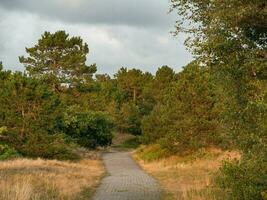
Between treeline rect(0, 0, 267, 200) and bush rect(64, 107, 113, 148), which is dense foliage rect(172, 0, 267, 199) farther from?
bush rect(64, 107, 113, 148)

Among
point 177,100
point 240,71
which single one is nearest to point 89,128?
point 177,100

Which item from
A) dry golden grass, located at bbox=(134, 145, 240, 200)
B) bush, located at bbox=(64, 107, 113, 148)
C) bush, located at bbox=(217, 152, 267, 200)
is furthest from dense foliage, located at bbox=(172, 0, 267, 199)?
bush, located at bbox=(64, 107, 113, 148)

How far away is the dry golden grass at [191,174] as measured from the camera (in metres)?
17.3

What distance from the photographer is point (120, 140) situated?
323 ft

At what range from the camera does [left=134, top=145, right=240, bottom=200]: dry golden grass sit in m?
17.3

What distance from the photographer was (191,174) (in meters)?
28.5

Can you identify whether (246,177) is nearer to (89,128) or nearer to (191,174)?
(191,174)

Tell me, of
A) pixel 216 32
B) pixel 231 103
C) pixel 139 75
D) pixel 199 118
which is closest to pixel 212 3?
pixel 216 32

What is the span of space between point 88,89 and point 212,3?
65564 mm

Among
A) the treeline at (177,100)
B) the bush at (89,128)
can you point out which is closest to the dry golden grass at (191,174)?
the treeline at (177,100)

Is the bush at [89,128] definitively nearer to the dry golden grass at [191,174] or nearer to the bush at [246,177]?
the dry golden grass at [191,174]

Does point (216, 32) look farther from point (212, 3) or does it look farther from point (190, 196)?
point (190, 196)

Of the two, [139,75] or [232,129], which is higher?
[139,75]

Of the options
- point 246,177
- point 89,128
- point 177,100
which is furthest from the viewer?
point 89,128
